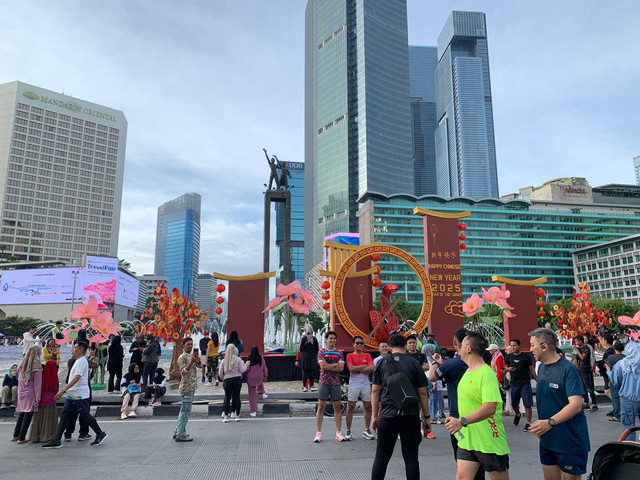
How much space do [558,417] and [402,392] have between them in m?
1.38

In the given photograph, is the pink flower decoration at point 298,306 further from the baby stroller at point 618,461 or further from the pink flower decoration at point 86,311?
the baby stroller at point 618,461

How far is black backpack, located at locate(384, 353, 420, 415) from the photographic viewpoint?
13.9 feet

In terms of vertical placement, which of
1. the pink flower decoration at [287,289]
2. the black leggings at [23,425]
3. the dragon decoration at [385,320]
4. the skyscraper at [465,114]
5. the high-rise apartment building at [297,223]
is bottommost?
the black leggings at [23,425]

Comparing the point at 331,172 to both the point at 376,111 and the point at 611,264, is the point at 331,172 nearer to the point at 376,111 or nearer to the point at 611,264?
the point at 376,111

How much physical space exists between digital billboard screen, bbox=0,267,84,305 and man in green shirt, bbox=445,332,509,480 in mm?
77489

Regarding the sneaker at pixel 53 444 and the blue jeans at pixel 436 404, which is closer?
the sneaker at pixel 53 444

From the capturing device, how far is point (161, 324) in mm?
15086

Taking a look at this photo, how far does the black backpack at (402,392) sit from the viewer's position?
13.9ft

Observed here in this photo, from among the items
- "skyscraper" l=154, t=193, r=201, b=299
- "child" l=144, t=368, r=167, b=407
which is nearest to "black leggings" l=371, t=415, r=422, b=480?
"child" l=144, t=368, r=167, b=407

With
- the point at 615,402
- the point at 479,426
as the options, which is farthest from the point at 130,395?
the point at 615,402

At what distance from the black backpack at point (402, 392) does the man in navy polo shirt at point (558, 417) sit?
1.15 meters

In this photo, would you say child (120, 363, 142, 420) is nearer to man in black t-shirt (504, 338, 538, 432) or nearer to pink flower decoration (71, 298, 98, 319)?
pink flower decoration (71, 298, 98, 319)

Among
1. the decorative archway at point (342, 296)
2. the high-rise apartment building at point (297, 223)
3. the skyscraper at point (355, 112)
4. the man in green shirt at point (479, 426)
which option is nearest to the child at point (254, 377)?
the decorative archway at point (342, 296)

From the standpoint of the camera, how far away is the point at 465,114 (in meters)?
177
